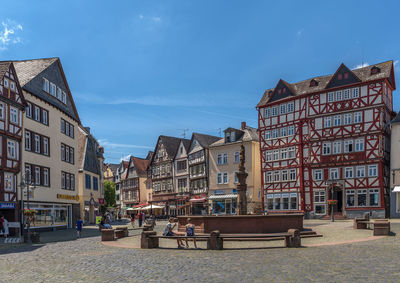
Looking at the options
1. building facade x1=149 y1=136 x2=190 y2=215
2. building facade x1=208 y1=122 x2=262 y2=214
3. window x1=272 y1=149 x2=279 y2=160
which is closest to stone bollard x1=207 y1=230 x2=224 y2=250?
window x1=272 y1=149 x2=279 y2=160

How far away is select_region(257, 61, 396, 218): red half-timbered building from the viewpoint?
148 feet

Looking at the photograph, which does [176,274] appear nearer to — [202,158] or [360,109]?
[360,109]

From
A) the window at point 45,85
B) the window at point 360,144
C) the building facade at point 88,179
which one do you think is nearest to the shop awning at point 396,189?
the window at point 360,144

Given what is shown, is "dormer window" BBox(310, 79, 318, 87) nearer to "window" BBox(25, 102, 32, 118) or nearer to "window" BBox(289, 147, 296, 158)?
"window" BBox(289, 147, 296, 158)

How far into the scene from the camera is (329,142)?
159ft

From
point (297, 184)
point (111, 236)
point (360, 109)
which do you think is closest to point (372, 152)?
point (360, 109)

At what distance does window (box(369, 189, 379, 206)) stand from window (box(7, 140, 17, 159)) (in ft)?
109

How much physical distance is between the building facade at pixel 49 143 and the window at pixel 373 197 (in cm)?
2916

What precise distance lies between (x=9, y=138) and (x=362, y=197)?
110 ft

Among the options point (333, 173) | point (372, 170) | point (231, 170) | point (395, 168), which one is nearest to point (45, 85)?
point (231, 170)

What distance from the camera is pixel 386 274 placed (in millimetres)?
11320

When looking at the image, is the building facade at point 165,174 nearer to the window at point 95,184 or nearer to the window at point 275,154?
the window at point 95,184

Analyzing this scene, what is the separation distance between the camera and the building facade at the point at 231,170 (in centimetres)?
5722

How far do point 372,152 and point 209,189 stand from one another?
24.3 m
